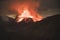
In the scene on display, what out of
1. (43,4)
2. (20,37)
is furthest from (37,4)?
(20,37)

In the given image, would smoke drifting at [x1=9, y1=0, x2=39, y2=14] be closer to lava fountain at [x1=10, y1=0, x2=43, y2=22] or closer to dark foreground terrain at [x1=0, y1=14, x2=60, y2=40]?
lava fountain at [x1=10, y1=0, x2=43, y2=22]

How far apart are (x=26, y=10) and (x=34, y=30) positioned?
285 millimetres

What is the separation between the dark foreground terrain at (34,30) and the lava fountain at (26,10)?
79 millimetres

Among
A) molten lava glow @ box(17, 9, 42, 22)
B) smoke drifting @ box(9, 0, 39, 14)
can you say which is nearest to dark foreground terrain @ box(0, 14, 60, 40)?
molten lava glow @ box(17, 9, 42, 22)

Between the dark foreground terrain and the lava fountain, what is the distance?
0.26ft

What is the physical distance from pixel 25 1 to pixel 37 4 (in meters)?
0.15

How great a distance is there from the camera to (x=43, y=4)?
2.56 meters

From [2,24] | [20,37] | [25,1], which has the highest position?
[25,1]

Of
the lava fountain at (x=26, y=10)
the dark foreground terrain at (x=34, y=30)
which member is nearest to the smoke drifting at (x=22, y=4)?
the lava fountain at (x=26, y=10)

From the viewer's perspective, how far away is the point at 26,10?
2576 mm

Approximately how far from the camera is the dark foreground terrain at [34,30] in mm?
2436

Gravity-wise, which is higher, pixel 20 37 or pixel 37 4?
pixel 37 4

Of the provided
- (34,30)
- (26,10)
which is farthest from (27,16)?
(34,30)

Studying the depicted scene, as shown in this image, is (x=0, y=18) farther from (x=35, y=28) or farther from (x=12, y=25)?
(x=35, y=28)
